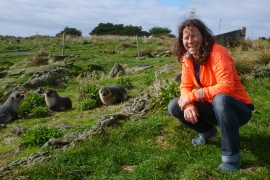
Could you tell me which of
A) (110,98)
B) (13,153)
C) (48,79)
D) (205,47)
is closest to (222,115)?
(205,47)

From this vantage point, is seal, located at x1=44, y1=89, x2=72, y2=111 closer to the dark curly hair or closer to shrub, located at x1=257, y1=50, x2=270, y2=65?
shrub, located at x1=257, y1=50, x2=270, y2=65

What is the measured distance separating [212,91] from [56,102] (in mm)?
6865

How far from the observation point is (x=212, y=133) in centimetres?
491

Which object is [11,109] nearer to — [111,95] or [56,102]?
[56,102]

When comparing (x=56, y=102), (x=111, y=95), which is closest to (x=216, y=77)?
(x=111, y=95)

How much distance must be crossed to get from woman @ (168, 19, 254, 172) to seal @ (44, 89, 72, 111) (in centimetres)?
606

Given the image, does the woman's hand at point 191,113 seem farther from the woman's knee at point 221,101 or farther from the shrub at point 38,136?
the shrub at point 38,136

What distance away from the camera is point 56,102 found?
10.1 metres

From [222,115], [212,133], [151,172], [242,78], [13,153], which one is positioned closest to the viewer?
[222,115]

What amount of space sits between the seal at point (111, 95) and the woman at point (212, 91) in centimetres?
501

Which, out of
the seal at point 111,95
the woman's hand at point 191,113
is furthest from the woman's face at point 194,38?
the seal at point 111,95

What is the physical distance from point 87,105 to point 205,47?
568 cm

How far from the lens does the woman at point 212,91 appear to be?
158 inches

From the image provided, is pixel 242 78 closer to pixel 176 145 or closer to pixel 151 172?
pixel 176 145
